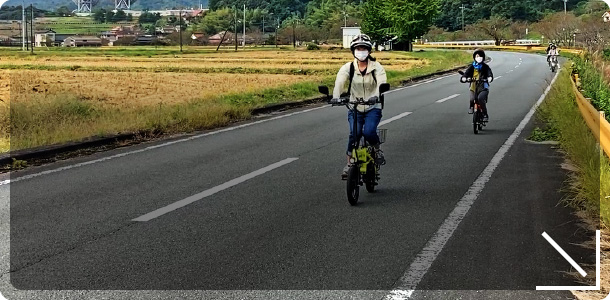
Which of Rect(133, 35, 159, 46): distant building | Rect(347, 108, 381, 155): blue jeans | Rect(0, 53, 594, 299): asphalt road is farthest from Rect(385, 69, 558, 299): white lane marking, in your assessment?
Rect(133, 35, 159, 46): distant building

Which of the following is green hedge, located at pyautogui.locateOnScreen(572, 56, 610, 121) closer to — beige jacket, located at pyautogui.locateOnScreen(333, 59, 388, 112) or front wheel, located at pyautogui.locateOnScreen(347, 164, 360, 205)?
beige jacket, located at pyautogui.locateOnScreen(333, 59, 388, 112)

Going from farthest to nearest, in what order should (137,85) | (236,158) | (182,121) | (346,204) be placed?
(137,85), (182,121), (236,158), (346,204)

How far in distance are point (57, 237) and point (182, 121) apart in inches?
337

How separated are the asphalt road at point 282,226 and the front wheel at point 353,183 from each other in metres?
0.12

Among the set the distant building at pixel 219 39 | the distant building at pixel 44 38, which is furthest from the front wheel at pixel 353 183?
the distant building at pixel 219 39

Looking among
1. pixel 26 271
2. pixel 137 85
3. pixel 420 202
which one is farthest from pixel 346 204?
pixel 137 85

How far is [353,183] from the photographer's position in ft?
24.1

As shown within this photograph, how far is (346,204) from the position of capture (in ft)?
24.5

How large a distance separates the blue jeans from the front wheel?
0.91 feet

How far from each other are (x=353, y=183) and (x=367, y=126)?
688mm

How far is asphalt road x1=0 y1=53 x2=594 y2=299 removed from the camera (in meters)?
4.88

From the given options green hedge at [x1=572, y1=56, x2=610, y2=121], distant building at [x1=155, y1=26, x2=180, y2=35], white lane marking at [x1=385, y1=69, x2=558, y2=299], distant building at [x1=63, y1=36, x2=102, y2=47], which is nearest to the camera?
white lane marking at [x1=385, y1=69, x2=558, y2=299]

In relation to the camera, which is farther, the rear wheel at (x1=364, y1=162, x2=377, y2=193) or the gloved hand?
the rear wheel at (x1=364, y1=162, x2=377, y2=193)

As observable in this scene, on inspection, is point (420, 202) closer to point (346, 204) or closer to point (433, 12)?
point (346, 204)
